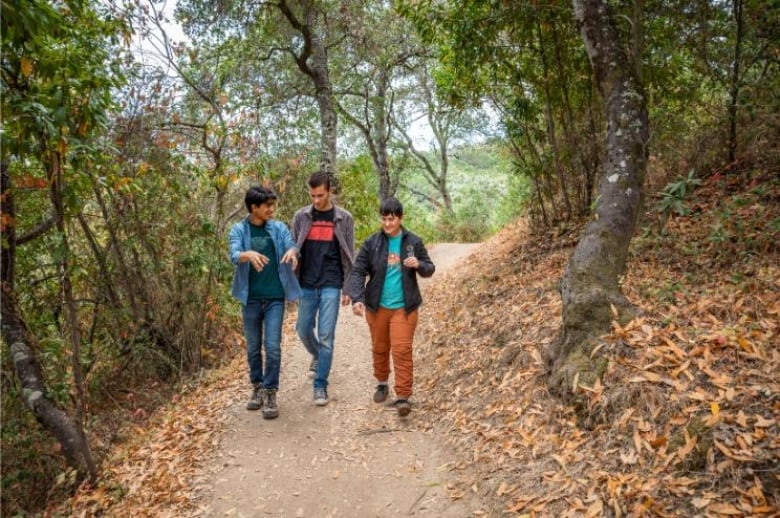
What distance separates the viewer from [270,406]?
5.10 meters

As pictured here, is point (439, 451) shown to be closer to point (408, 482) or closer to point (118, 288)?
point (408, 482)

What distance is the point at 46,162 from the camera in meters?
3.74

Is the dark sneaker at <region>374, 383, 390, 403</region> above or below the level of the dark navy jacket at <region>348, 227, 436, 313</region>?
below

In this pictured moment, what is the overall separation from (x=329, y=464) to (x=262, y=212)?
2380 mm

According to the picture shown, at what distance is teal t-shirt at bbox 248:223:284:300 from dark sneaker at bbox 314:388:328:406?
116 cm

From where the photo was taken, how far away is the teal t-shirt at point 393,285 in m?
4.91

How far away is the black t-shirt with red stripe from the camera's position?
16.9 feet

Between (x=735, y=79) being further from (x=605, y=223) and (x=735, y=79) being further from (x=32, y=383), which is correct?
(x=32, y=383)

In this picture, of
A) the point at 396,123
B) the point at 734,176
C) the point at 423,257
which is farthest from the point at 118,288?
the point at 396,123

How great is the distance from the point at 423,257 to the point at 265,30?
27.7 ft

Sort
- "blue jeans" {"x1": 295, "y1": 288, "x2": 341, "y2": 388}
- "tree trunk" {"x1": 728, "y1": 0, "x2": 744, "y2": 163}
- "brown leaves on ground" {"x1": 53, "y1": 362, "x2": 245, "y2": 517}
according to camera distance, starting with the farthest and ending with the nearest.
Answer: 1. "tree trunk" {"x1": 728, "y1": 0, "x2": 744, "y2": 163}
2. "blue jeans" {"x1": 295, "y1": 288, "x2": 341, "y2": 388}
3. "brown leaves on ground" {"x1": 53, "y1": 362, "x2": 245, "y2": 517}

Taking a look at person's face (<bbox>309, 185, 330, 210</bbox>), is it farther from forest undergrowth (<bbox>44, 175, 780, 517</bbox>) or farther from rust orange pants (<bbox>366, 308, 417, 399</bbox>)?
forest undergrowth (<bbox>44, 175, 780, 517</bbox>)

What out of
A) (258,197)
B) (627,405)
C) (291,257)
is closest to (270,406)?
(291,257)

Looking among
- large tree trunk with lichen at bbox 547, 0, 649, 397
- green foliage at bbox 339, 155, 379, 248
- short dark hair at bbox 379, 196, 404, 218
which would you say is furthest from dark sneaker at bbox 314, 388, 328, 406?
green foliage at bbox 339, 155, 379, 248
